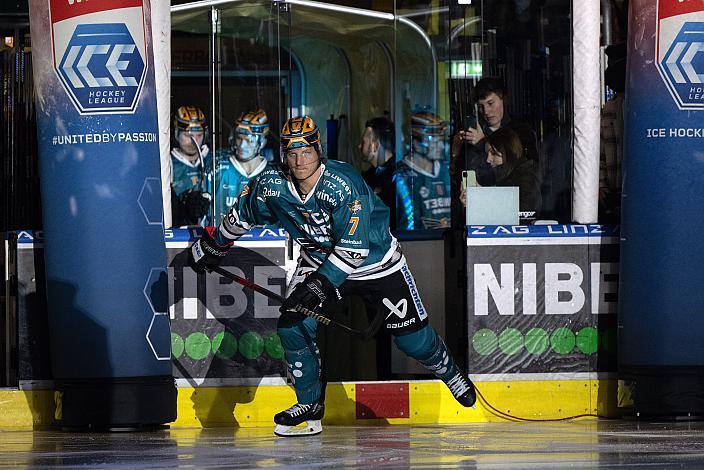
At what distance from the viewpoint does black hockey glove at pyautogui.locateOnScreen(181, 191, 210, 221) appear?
41.9ft

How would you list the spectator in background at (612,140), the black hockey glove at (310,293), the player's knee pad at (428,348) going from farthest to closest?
the spectator in background at (612,140) → the player's knee pad at (428,348) → the black hockey glove at (310,293)

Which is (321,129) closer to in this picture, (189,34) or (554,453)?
(189,34)

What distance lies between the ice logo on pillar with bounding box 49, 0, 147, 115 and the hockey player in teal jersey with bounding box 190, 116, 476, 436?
42.2 inches

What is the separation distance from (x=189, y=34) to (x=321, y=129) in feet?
4.78

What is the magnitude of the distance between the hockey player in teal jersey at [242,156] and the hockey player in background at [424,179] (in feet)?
3.84

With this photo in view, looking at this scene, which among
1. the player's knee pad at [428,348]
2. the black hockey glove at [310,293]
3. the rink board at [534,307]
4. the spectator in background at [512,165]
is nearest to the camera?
the black hockey glove at [310,293]

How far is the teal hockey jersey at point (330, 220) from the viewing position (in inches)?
404

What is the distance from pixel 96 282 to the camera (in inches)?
416

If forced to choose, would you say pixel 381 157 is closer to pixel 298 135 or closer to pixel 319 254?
pixel 319 254

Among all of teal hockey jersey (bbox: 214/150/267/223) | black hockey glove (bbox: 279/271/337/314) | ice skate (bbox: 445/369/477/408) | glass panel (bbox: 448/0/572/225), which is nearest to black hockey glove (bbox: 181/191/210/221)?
teal hockey jersey (bbox: 214/150/267/223)

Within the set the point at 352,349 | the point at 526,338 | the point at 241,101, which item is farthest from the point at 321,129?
the point at 526,338

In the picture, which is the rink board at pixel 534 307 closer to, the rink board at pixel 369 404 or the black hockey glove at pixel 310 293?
the rink board at pixel 369 404

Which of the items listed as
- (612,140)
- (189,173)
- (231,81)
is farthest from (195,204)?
(612,140)

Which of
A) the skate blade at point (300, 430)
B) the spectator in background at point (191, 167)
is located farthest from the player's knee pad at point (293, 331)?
the spectator in background at point (191, 167)
